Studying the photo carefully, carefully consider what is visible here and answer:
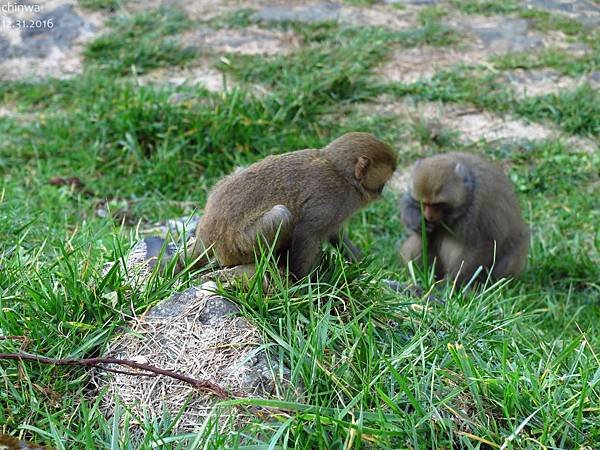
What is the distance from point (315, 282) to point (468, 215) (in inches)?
112

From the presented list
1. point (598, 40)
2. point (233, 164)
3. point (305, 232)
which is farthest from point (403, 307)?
point (598, 40)

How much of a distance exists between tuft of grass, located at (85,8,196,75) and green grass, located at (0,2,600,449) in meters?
0.05

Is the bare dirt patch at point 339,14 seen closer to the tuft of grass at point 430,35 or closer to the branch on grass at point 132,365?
the tuft of grass at point 430,35

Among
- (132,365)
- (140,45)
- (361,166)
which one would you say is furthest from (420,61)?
(132,365)

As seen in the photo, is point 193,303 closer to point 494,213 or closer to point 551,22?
point 494,213

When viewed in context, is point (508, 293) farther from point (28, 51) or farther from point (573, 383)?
point (28, 51)

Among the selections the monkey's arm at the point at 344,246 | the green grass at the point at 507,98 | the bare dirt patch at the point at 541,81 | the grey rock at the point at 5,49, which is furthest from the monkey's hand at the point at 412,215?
the grey rock at the point at 5,49

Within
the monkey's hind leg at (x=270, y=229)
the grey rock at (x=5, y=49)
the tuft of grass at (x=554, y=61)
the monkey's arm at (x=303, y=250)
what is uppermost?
the monkey's hind leg at (x=270, y=229)

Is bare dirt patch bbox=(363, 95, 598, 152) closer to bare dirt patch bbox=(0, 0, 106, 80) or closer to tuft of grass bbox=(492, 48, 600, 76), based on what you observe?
tuft of grass bbox=(492, 48, 600, 76)

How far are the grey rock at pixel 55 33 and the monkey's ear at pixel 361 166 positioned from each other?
20.4 feet

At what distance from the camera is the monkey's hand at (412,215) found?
270 inches

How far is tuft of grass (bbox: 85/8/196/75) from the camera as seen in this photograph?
9.43 metres

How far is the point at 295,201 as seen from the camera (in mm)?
4387

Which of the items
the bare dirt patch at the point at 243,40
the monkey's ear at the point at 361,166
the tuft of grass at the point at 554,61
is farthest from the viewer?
the bare dirt patch at the point at 243,40
